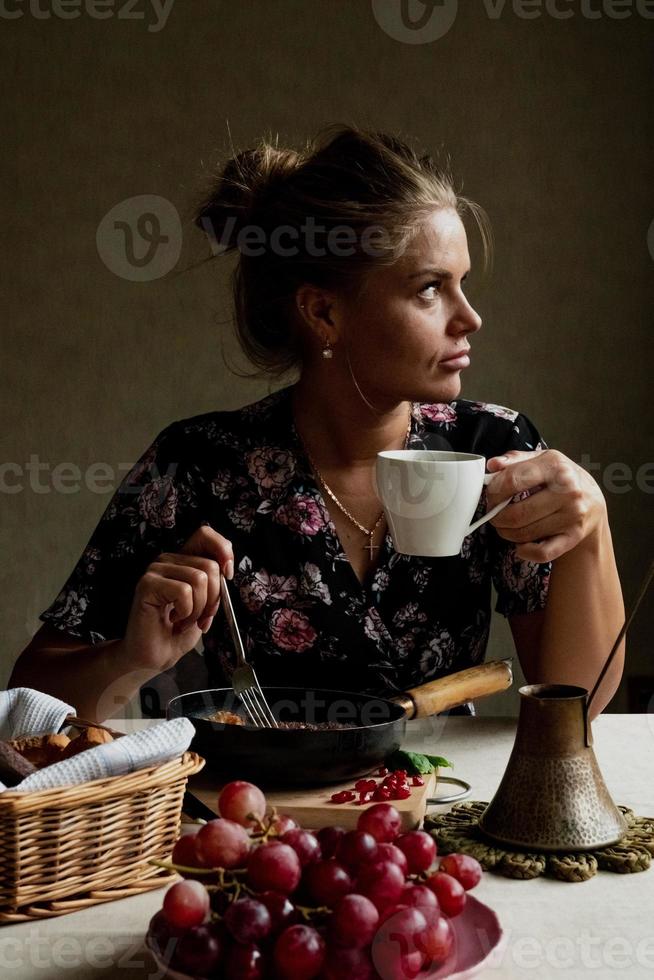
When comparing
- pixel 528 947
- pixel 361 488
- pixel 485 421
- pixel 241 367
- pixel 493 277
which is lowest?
pixel 528 947

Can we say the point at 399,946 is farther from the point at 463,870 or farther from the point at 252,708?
the point at 252,708

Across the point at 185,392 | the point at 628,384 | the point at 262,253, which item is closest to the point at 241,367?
the point at 185,392

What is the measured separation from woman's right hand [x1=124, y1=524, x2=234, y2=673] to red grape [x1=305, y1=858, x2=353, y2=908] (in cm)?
61

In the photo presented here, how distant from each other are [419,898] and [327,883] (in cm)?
6

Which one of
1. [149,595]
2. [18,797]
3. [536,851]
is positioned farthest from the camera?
[149,595]

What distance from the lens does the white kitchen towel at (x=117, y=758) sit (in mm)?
844

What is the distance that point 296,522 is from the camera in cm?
166

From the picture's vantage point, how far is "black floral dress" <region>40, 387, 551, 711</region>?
5.32 ft

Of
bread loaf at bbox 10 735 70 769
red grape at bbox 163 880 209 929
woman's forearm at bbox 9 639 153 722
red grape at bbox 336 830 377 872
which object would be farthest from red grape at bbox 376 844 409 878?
woman's forearm at bbox 9 639 153 722

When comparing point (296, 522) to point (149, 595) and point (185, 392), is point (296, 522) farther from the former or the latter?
point (185, 392)

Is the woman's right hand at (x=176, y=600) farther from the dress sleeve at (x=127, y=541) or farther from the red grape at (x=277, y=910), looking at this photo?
the red grape at (x=277, y=910)

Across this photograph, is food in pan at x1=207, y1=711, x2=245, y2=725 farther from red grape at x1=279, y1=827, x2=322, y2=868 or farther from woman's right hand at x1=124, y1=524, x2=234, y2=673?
red grape at x1=279, y1=827, x2=322, y2=868

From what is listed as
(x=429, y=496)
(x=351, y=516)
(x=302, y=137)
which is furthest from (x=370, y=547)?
(x=302, y=137)

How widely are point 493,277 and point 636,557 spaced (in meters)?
0.89
